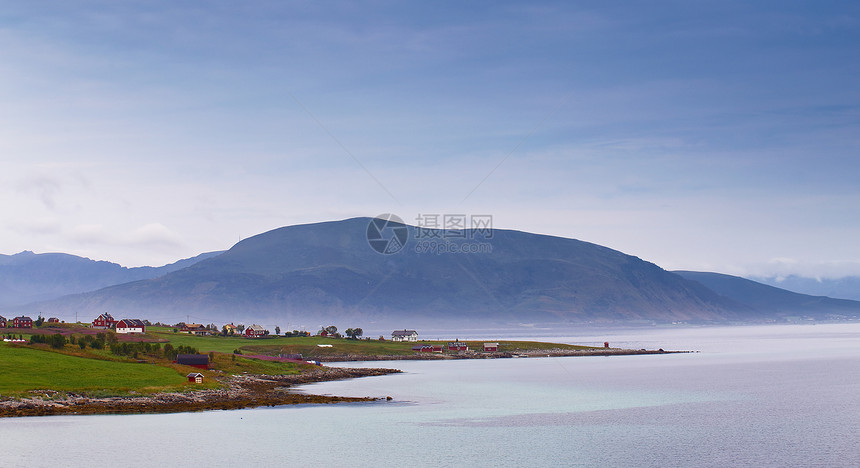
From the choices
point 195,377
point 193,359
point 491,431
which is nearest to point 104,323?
point 193,359

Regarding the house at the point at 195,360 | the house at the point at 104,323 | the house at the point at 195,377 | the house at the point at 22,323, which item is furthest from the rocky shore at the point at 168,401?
the house at the point at 104,323

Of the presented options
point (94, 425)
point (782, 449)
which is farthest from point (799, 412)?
point (94, 425)

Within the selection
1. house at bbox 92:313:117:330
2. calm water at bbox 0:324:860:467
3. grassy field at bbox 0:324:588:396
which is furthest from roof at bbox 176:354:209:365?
house at bbox 92:313:117:330

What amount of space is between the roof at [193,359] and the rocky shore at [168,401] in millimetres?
9505

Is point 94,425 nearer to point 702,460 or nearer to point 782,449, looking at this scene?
point 702,460

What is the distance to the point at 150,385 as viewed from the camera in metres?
91.4

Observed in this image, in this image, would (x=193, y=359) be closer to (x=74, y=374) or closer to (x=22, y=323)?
(x=74, y=374)

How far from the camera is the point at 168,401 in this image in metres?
84.8

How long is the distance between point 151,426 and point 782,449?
2012 inches

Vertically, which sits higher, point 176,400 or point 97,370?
point 97,370

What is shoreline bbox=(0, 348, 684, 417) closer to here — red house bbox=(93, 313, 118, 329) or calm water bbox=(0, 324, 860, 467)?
calm water bbox=(0, 324, 860, 467)

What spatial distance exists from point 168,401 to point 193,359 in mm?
32902

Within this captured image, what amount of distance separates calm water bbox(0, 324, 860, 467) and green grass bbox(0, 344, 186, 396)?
449 inches

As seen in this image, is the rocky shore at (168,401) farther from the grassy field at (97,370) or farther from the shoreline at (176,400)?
the grassy field at (97,370)
